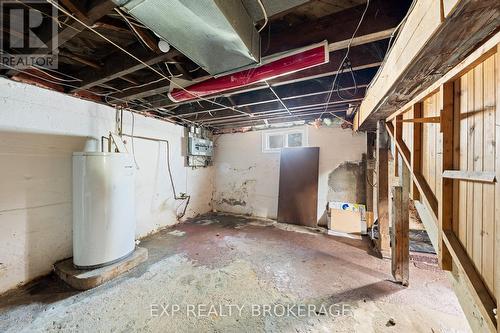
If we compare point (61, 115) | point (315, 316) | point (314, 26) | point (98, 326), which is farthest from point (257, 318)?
point (61, 115)

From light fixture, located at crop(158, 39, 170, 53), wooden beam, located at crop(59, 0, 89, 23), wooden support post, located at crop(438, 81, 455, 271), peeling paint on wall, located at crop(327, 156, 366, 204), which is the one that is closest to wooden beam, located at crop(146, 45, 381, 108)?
wooden support post, located at crop(438, 81, 455, 271)

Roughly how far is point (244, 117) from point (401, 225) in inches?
110

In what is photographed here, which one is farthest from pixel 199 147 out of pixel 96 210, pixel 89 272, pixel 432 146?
pixel 432 146

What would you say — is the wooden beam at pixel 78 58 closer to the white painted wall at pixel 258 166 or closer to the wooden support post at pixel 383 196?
the white painted wall at pixel 258 166

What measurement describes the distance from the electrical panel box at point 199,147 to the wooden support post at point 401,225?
3522 millimetres

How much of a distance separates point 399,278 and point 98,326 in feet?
9.14

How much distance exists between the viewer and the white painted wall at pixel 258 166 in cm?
363

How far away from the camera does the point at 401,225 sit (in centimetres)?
206

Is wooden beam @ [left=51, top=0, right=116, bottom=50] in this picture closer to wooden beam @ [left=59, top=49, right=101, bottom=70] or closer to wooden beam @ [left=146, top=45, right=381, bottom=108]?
wooden beam @ [left=59, top=49, right=101, bottom=70]

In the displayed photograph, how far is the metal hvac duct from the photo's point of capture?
0.91m

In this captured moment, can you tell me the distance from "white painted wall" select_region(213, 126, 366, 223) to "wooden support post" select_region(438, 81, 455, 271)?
2.37 metres

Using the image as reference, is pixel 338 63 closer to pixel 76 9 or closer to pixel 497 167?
pixel 497 167

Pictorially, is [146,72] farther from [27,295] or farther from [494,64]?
[494,64]

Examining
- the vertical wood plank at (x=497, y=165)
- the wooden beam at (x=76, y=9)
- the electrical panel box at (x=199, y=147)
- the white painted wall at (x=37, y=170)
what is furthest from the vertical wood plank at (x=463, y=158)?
the electrical panel box at (x=199, y=147)
